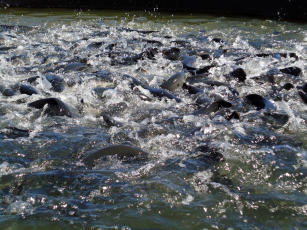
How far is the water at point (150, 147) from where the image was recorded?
3.38 m

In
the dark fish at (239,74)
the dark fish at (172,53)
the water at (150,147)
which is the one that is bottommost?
the water at (150,147)

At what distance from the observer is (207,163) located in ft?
13.6

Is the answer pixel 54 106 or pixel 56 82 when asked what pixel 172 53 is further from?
pixel 54 106

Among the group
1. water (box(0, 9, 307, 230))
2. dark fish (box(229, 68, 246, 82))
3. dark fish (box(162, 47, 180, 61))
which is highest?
dark fish (box(162, 47, 180, 61))

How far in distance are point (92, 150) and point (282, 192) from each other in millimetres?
1929

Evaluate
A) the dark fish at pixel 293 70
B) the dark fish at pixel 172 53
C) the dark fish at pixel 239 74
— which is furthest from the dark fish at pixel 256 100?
the dark fish at pixel 172 53

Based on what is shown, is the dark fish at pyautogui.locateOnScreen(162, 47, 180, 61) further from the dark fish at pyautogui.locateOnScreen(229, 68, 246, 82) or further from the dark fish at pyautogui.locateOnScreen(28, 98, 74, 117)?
the dark fish at pyautogui.locateOnScreen(28, 98, 74, 117)

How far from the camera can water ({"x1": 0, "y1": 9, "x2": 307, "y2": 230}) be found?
3.38 meters

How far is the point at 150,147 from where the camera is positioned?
4484mm

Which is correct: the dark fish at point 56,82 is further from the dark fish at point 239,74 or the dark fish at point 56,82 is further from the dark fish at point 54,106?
the dark fish at point 239,74

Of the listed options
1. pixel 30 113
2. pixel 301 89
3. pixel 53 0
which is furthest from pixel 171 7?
pixel 30 113

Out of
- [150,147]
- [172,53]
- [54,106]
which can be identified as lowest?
[150,147]

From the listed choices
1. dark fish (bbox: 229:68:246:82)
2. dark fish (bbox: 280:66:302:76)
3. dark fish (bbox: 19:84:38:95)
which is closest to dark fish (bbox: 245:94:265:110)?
dark fish (bbox: 229:68:246:82)

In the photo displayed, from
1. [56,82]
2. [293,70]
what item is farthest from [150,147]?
[293,70]
